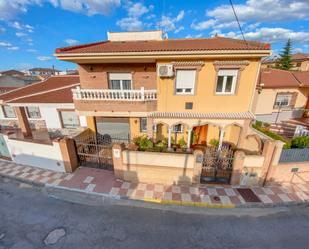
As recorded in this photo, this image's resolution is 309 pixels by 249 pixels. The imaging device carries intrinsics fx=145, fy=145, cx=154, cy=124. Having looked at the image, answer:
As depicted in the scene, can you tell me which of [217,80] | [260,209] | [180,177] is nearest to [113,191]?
[180,177]

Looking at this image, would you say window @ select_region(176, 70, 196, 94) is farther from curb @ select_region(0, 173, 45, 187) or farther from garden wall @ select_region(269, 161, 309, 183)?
curb @ select_region(0, 173, 45, 187)

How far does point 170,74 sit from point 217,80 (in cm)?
277

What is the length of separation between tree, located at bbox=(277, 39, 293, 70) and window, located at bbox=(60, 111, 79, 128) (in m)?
41.0

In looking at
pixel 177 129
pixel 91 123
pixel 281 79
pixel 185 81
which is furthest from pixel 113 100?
pixel 281 79

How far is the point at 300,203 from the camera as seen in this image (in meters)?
6.18

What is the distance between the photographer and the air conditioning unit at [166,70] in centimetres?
791

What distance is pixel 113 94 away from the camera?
8.59m

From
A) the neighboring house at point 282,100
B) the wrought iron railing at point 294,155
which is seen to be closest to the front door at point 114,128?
the wrought iron railing at point 294,155

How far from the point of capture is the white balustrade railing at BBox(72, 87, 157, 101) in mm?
8490

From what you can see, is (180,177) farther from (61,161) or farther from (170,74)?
(61,161)

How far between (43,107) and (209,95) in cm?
1343

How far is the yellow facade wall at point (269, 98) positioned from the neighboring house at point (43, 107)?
16.8 metres

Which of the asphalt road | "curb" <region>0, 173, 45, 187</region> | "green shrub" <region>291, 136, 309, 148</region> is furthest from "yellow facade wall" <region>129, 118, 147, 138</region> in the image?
"green shrub" <region>291, 136, 309, 148</region>

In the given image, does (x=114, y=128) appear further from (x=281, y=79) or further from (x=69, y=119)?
(x=281, y=79)
